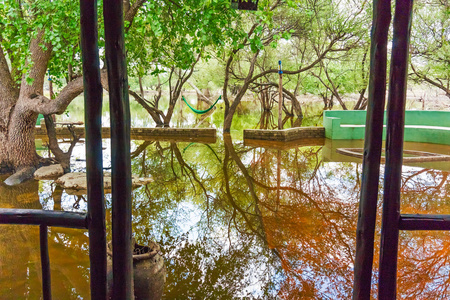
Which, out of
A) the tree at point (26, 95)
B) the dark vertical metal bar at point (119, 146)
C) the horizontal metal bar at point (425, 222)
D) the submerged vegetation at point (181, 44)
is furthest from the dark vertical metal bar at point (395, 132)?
the tree at point (26, 95)

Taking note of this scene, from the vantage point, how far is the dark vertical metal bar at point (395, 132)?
150 cm

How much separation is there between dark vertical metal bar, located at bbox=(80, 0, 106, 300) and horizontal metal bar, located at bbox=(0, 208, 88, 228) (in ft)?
0.17

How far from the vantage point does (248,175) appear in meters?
5.82

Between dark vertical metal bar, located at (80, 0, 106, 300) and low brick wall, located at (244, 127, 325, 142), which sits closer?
dark vertical metal bar, located at (80, 0, 106, 300)

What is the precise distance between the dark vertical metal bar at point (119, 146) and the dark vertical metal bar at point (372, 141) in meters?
1.09

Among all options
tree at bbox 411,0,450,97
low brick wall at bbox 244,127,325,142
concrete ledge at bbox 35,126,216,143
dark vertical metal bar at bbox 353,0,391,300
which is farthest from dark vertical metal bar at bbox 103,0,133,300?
tree at bbox 411,0,450,97

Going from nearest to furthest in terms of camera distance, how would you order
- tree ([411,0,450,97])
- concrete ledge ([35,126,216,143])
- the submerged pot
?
the submerged pot
tree ([411,0,450,97])
concrete ledge ([35,126,216,143])

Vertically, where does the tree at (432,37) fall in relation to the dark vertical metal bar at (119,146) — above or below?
above

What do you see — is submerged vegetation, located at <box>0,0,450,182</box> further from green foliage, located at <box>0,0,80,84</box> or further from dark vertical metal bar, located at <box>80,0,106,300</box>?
dark vertical metal bar, located at <box>80,0,106,300</box>

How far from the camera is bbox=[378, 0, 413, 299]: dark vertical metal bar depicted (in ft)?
4.91

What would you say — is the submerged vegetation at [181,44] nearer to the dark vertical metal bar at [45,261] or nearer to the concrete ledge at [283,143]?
the concrete ledge at [283,143]

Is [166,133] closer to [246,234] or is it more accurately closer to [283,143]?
[283,143]

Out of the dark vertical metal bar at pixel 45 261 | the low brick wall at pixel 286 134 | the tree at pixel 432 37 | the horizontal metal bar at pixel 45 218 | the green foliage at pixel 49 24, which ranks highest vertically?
the tree at pixel 432 37

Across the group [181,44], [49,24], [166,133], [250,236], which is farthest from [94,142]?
[166,133]
